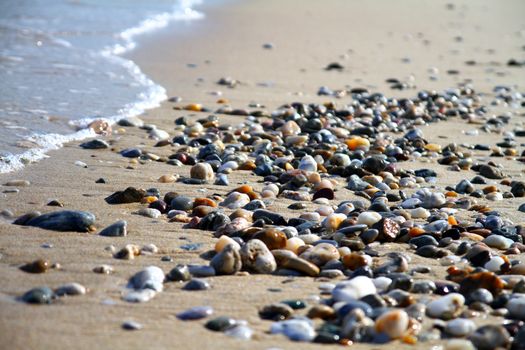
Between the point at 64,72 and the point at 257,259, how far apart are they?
4.92m

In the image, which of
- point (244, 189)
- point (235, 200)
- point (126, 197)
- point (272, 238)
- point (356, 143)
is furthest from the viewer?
point (356, 143)

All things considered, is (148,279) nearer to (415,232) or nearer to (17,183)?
(415,232)

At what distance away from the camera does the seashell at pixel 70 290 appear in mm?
2777

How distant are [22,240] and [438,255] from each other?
181cm

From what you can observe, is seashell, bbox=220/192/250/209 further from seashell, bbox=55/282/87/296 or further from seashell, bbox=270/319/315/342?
seashell, bbox=270/319/315/342

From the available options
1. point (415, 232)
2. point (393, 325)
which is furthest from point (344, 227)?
point (393, 325)

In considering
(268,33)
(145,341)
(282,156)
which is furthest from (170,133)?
Answer: (268,33)

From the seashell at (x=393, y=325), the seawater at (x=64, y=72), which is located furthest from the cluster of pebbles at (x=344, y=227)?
the seawater at (x=64, y=72)

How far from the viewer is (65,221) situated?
3498 millimetres

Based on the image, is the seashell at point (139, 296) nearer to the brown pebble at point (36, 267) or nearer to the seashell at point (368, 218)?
the brown pebble at point (36, 267)

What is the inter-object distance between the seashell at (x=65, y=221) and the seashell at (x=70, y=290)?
2.28ft

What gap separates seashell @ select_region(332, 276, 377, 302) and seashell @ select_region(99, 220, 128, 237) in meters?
1.07

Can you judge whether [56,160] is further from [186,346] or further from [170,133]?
[186,346]

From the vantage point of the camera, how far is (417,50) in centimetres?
1131
